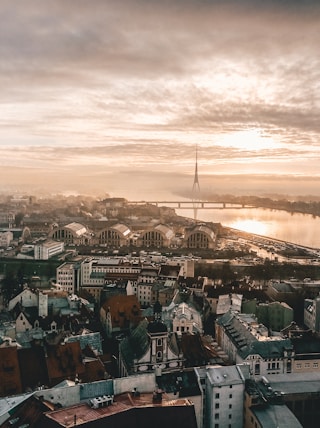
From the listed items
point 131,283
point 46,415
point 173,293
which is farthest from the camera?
point 131,283

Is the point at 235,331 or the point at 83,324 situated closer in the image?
the point at 235,331

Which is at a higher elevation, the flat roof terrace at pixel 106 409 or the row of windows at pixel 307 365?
the flat roof terrace at pixel 106 409

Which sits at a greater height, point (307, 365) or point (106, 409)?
point (106, 409)

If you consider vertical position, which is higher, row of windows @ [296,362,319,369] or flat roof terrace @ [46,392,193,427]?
flat roof terrace @ [46,392,193,427]

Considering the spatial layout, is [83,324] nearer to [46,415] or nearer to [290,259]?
[46,415]

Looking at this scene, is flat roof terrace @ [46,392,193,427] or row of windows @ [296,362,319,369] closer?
flat roof terrace @ [46,392,193,427]

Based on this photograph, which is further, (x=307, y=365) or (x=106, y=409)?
(x=307, y=365)

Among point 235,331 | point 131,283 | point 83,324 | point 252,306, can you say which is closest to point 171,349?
point 235,331

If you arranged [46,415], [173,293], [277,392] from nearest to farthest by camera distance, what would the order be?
Answer: [46,415], [277,392], [173,293]

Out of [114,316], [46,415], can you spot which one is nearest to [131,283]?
[114,316]

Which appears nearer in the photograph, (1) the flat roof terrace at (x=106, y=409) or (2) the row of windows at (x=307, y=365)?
(1) the flat roof terrace at (x=106, y=409)
